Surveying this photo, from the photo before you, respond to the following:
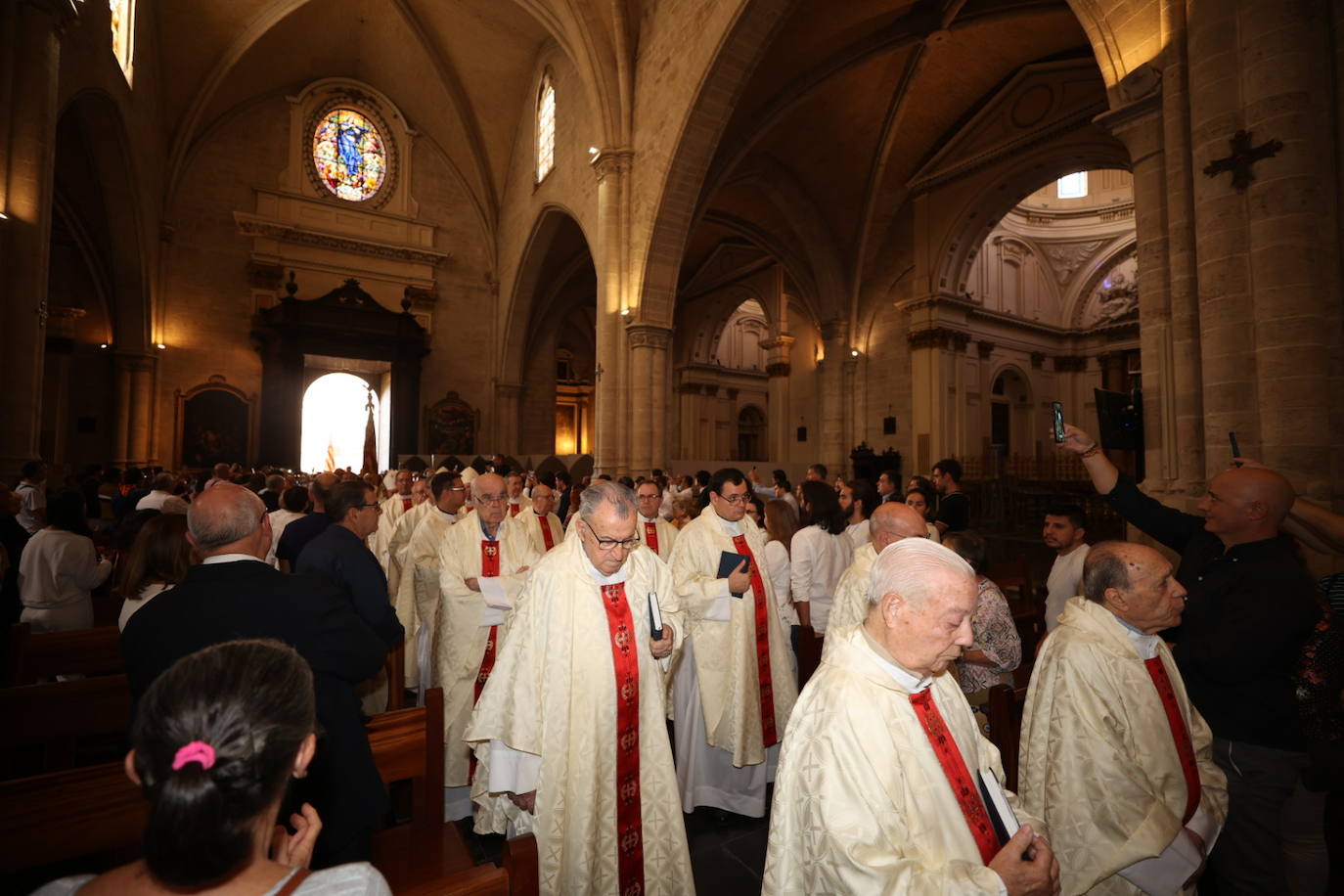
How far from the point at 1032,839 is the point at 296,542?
4210 mm

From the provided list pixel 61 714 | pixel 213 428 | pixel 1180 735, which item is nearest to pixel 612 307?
pixel 213 428

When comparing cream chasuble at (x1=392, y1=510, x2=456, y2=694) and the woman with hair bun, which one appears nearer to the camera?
the woman with hair bun

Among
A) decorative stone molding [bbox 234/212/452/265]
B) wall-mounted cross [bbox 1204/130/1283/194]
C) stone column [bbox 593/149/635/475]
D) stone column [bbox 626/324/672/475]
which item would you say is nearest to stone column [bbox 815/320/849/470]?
stone column [bbox 626/324/672/475]

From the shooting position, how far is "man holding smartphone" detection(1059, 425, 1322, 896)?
2.32 metres

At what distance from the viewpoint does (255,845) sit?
954mm

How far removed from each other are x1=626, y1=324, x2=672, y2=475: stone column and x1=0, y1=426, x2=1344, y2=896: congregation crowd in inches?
328

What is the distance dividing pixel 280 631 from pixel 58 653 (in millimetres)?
2391

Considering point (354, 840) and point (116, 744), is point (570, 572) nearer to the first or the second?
point (354, 840)

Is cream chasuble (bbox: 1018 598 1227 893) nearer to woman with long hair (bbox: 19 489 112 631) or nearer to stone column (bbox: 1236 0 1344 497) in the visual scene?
stone column (bbox: 1236 0 1344 497)

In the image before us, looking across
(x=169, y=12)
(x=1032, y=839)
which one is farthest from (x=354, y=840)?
(x=169, y=12)

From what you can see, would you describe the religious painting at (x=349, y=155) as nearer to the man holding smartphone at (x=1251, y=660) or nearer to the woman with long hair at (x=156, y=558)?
the woman with long hair at (x=156, y=558)

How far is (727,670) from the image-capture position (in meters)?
3.69

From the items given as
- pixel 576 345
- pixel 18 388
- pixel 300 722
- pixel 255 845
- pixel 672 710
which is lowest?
pixel 672 710

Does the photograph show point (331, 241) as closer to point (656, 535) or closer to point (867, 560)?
point (656, 535)
